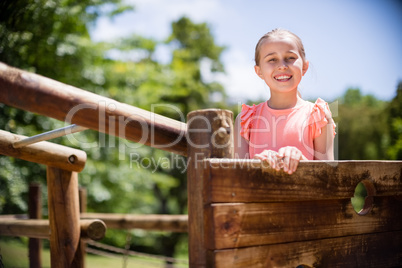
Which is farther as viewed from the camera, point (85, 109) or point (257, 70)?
point (257, 70)

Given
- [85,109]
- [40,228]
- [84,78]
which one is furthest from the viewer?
[84,78]

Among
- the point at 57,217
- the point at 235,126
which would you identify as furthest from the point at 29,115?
the point at 235,126

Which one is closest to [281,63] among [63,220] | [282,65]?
[282,65]

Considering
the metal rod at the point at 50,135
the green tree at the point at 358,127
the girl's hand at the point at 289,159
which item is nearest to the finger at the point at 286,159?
the girl's hand at the point at 289,159

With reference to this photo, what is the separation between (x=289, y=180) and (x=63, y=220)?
1.77m

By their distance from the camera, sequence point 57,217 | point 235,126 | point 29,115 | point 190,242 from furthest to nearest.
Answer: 1. point 29,115
2. point 57,217
3. point 235,126
4. point 190,242

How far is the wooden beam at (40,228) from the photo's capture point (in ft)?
8.79

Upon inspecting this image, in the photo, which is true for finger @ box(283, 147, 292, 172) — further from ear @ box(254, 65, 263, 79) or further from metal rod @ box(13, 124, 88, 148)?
metal rod @ box(13, 124, 88, 148)

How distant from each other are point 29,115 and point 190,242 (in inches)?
254

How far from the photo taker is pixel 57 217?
2.57 meters

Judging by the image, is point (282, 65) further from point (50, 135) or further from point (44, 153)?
point (44, 153)

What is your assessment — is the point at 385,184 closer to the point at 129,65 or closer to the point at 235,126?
the point at 235,126

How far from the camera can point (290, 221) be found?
4.89 ft

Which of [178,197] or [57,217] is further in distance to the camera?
[178,197]
